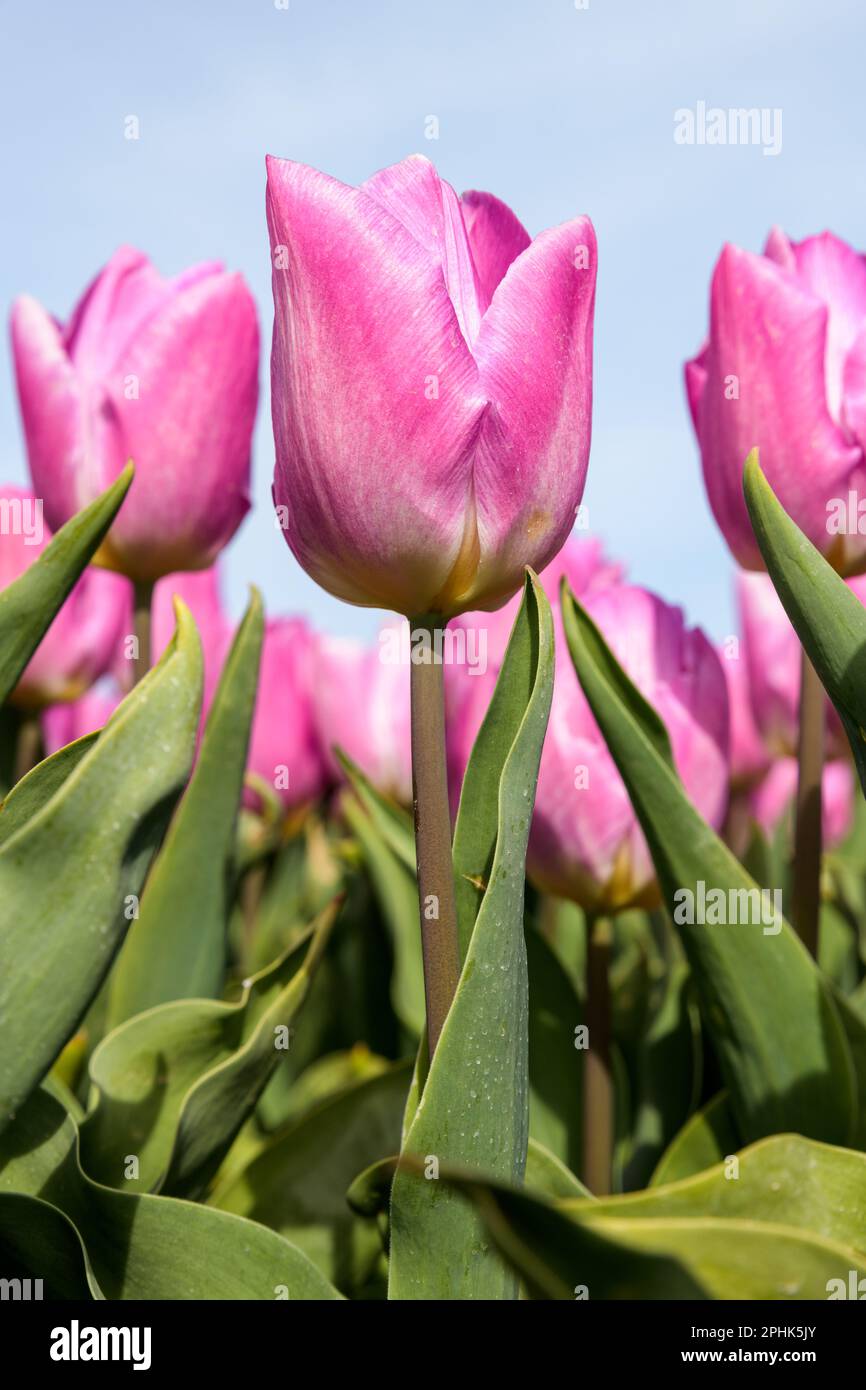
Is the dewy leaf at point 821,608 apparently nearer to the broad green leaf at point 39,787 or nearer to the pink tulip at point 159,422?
the broad green leaf at point 39,787

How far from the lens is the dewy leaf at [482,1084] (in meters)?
0.61

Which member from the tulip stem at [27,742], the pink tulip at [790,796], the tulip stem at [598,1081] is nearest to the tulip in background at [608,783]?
the tulip stem at [598,1081]

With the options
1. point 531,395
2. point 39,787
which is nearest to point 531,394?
point 531,395

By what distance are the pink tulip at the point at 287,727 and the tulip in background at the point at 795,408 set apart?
1122 mm

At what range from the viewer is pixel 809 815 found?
3.27ft

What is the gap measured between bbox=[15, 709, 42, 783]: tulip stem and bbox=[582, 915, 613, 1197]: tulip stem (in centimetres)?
83

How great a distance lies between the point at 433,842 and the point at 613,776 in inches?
15.6

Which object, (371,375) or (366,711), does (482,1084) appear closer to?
(371,375)

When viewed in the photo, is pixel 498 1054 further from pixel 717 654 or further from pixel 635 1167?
pixel 635 1167

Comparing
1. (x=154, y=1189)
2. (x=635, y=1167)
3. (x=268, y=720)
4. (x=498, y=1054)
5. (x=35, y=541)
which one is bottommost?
(x=635, y=1167)

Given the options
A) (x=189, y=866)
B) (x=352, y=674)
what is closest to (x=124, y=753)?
(x=189, y=866)

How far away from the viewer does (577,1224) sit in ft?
1.38

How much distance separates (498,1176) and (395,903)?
0.72 metres

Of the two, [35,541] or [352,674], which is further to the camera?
[352,674]
